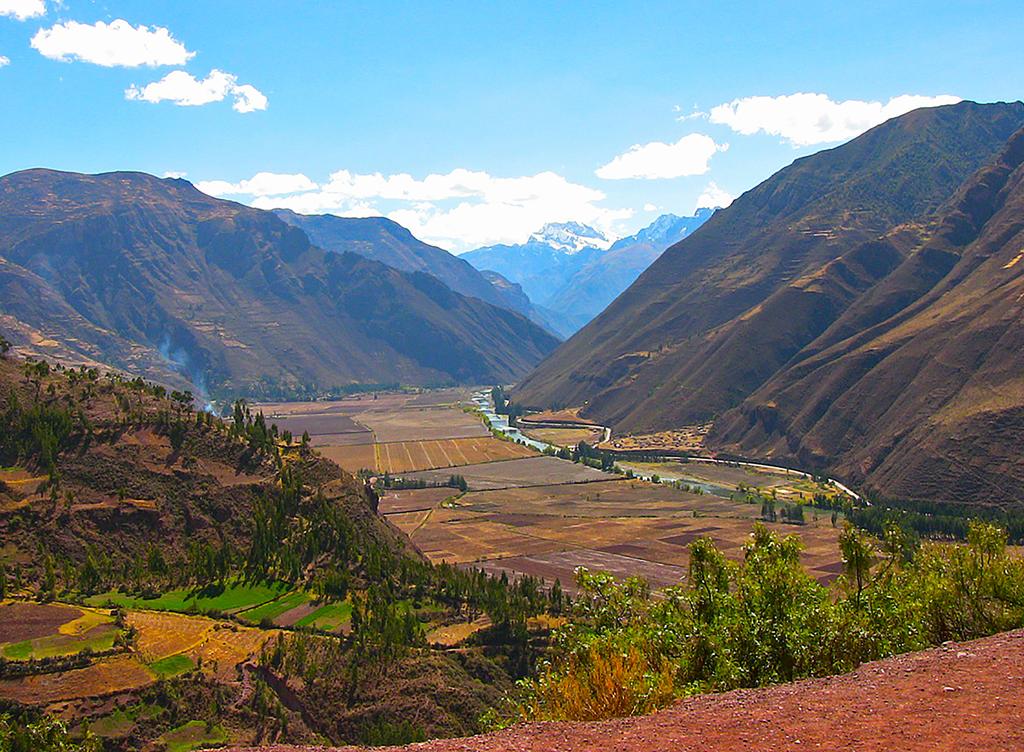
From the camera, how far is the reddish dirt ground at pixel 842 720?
21.2 metres

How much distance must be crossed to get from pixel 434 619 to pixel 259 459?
47473 millimetres

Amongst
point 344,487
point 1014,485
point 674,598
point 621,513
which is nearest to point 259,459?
point 344,487

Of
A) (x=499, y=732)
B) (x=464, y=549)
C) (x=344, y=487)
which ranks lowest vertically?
(x=464, y=549)

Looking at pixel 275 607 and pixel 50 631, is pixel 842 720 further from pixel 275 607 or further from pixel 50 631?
pixel 275 607

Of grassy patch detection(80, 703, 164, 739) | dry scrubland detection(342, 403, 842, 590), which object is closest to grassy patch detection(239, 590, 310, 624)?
grassy patch detection(80, 703, 164, 739)

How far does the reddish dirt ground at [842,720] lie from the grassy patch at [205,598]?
237 feet

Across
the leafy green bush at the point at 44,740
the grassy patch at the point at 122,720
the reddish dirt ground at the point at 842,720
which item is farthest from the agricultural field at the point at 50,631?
the reddish dirt ground at the point at 842,720

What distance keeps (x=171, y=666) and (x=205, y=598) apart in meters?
21.0

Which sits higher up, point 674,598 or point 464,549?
point 674,598

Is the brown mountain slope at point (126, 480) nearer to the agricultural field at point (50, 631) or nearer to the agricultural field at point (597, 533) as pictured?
the agricultural field at point (50, 631)

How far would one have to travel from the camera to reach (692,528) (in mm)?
166500

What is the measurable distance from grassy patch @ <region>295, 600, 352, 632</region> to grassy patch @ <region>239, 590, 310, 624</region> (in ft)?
11.0

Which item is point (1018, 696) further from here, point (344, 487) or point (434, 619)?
point (344, 487)

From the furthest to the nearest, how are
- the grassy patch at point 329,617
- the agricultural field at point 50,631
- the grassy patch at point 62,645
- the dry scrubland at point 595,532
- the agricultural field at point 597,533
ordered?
1. the dry scrubland at point 595,532
2. the agricultural field at point 597,533
3. the grassy patch at point 329,617
4. the agricultural field at point 50,631
5. the grassy patch at point 62,645
